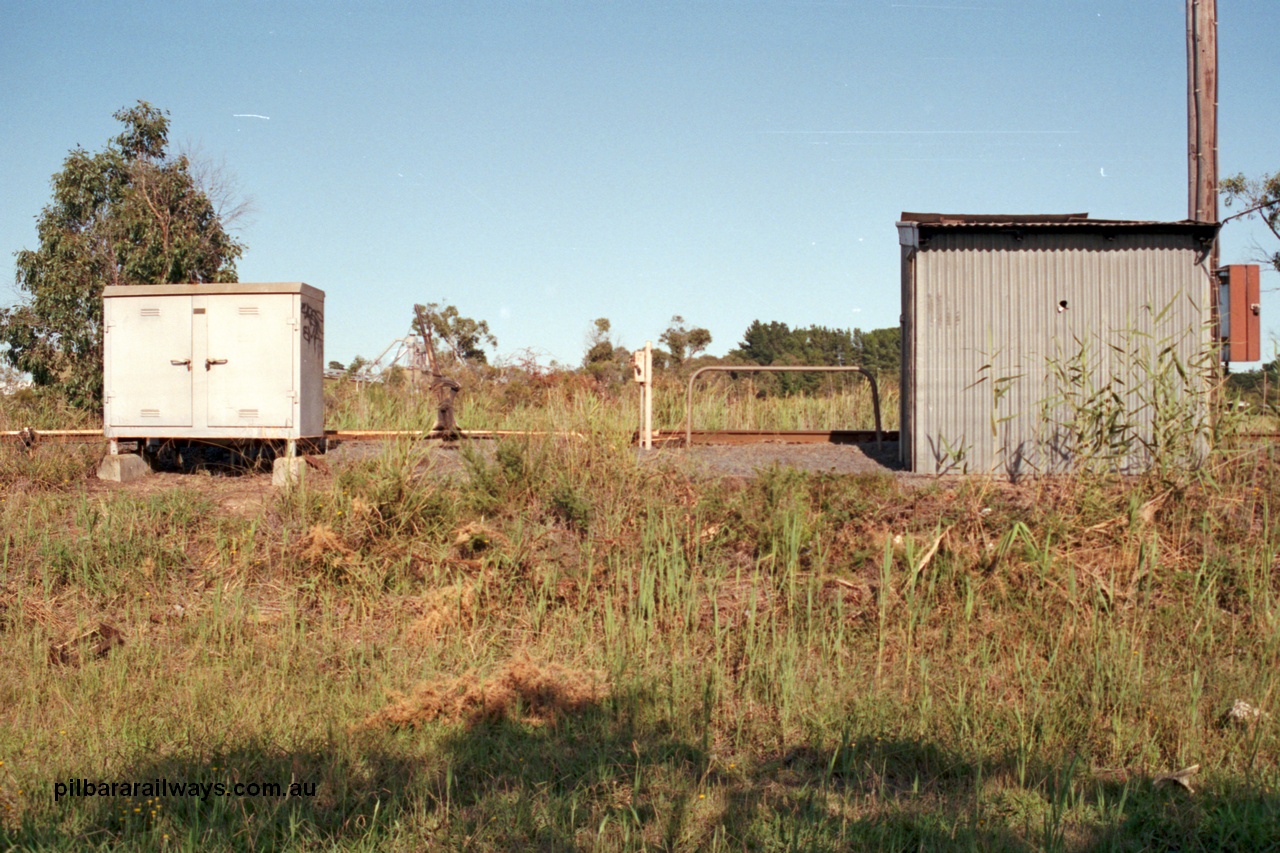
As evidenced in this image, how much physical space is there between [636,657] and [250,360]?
591cm

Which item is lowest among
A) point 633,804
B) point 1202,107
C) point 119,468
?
point 633,804

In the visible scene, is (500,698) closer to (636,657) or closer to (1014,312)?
(636,657)

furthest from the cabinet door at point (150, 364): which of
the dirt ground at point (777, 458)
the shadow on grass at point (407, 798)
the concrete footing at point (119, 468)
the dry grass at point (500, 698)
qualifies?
the shadow on grass at point (407, 798)

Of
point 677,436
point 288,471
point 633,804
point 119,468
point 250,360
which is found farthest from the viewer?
point 677,436

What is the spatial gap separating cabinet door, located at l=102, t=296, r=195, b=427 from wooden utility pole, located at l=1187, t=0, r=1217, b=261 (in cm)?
1178

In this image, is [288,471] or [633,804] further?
[288,471]

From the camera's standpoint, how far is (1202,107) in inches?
481

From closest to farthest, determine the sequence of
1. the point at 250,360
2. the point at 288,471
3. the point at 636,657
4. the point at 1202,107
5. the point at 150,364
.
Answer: the point at 636,657, the point at 288,471, the point at 250,360, the point at 150,364, the point at 1202,107

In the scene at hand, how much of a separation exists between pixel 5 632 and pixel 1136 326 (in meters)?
9.72

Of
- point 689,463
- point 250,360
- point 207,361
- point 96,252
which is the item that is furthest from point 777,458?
point 96,252

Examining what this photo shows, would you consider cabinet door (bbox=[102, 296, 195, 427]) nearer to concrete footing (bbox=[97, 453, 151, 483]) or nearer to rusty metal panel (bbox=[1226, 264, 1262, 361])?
concrete footing (bbox=[97, 453, 151, 483])

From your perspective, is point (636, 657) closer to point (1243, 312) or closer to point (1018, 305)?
point (1018, 305)

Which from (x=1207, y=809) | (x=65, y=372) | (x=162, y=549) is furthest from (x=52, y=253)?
(x=1207, y=809)

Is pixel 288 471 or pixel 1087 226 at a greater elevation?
pixel 1087 226
